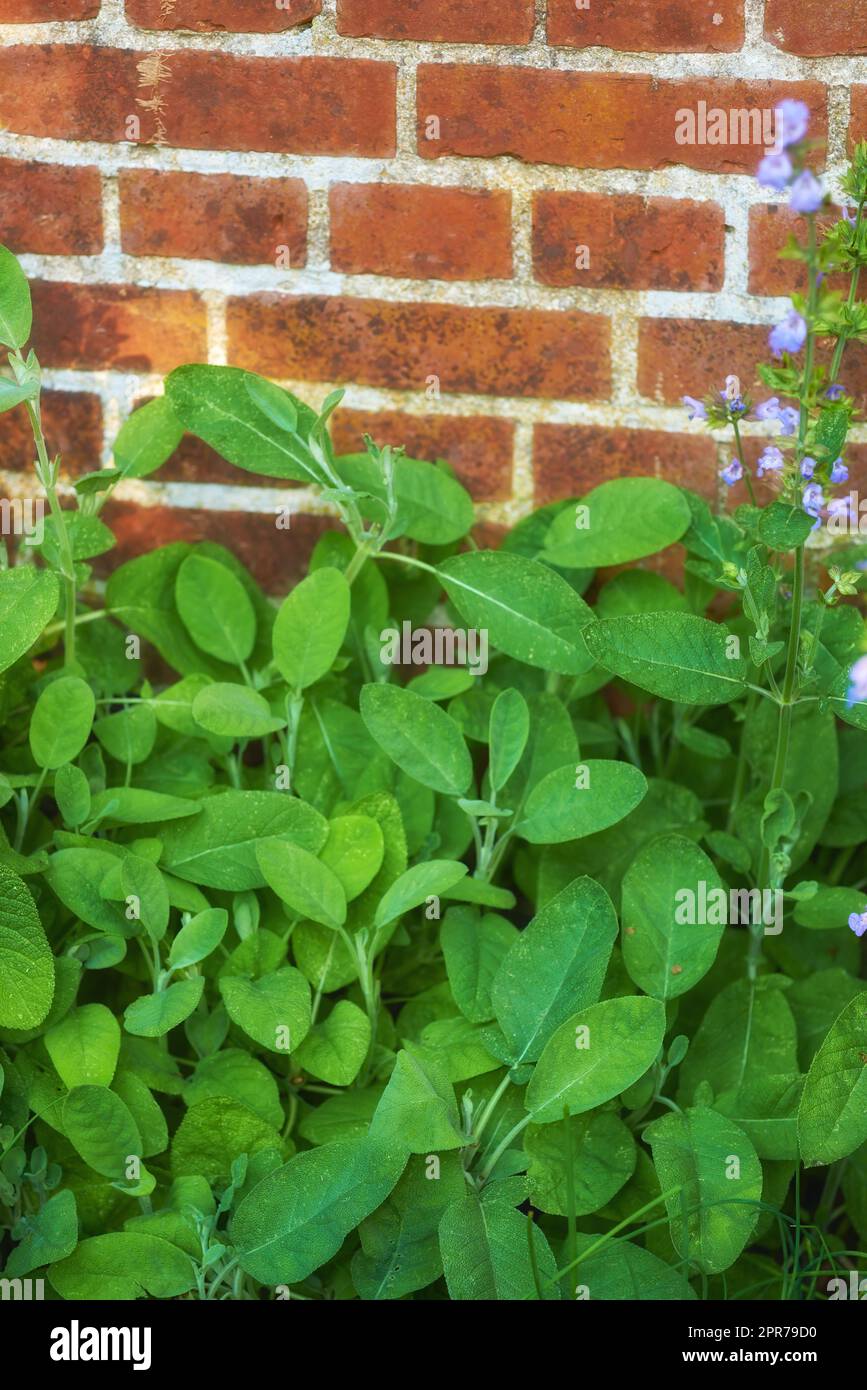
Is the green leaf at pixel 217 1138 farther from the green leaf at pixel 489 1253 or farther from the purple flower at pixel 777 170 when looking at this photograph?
the purple flower at pixel 777 170

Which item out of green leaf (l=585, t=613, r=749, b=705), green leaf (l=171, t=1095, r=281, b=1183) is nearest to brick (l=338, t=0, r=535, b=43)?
green leaf (l=585, t=613, r=749, b=705)

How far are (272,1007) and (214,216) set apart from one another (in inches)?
28.6

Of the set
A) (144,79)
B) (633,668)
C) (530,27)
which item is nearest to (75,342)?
(144,79)

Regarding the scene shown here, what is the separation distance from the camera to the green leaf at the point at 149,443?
110cm

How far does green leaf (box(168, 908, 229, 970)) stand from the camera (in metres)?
0.92

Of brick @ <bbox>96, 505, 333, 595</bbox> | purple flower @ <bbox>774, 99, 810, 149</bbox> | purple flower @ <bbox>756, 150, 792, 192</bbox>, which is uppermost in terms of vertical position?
purple flower @ <bbox>774, 99, 810, 149</bbox>

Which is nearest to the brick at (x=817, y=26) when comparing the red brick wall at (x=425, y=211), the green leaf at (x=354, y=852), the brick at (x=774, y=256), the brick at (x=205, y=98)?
the red brick wall at (x=425, y=211)

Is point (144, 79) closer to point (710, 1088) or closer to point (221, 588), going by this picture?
point (221, 588)

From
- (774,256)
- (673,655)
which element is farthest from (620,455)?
(673,655)

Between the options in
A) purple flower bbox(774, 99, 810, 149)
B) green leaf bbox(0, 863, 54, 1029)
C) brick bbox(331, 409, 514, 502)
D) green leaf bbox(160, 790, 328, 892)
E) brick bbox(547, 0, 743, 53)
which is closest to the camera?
purple flower bbox(774, 99, 810, 149)

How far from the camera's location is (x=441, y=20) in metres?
1.09

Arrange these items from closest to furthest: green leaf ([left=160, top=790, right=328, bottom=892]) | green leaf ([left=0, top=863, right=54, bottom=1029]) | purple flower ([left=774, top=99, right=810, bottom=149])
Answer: purple flower ([left=774, top=99, right=810, bottom=149]) < green leaf ([left=0, top=863, right=54, bottom=1029]) < green leaf ([left=160, top=790, right=328, bottom=892])

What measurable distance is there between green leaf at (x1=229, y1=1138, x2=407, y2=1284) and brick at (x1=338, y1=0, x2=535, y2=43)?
94 centimetres

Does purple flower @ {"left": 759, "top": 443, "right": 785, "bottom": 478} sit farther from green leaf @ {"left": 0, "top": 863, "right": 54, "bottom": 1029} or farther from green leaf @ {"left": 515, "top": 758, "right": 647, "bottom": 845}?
green leaf @ {"left": 0, "top": 863, "right": 54, "bottom": 1029}
